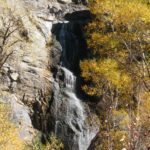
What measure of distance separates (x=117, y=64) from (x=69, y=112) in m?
5.31

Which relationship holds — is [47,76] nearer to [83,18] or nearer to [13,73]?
[13,73]

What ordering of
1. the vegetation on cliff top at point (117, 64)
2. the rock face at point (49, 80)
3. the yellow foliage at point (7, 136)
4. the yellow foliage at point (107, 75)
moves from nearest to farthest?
Result: the vegetation on cliff top at point (117, 64)
the yellow foliage at point (7, 136)
the yellow foliage at point (107, 75)
the rock face at point (49, 80)

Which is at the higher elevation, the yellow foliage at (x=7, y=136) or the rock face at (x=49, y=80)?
the rock face at (x=49, y=80)

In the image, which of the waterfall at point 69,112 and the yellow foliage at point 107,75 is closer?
the yellow foliage at point 107,75

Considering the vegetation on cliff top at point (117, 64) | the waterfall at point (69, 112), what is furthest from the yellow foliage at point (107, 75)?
the waterfall at point (69, 112)

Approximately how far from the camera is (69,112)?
32.3 meters

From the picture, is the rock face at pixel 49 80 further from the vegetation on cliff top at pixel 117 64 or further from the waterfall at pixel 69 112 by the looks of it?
the vegetation on cliff top at pixel 117 64

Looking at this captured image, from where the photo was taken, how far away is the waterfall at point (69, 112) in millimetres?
31203

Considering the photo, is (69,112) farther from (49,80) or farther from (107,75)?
(107,75)

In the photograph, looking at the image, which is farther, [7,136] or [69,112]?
[69,112]

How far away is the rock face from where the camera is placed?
31688 millimetres

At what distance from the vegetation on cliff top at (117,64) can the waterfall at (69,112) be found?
1199 millimetres

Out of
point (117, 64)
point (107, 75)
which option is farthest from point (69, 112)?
point (117, 64)

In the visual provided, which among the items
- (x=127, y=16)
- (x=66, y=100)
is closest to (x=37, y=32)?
(x=66, y=100)
